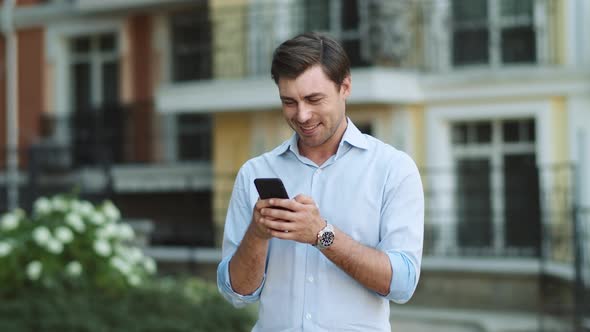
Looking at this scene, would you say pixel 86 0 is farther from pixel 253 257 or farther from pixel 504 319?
pixel 253 257

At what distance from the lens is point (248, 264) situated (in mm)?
3035

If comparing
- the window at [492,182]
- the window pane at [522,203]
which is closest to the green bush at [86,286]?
the window pane at [522,203]

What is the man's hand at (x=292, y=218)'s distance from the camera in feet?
9.22

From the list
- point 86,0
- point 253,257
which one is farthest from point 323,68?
point 86,0

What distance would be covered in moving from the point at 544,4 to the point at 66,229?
22.3 ft

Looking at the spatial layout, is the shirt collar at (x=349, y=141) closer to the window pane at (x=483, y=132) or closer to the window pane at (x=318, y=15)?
the window pane at (x=483, y=132)

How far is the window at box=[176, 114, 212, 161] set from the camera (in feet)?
55.0

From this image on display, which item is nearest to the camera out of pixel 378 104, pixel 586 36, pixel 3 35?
pixel 586 36

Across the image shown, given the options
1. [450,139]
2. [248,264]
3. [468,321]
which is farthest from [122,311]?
[450,139]

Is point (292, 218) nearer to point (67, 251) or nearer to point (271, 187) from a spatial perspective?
point (271, 187)

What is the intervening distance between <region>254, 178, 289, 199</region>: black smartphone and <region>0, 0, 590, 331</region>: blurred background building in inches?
297

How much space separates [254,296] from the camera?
3.17 metres

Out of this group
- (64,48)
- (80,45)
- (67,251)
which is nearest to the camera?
(67,251)

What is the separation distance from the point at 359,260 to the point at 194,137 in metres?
14.1
